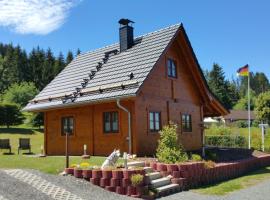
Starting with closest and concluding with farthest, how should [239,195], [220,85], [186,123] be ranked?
[239,195] < [186,123] < [220,85]

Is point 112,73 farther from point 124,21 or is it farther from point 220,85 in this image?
point 220,85

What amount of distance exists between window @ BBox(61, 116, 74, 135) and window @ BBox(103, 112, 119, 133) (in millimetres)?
2686

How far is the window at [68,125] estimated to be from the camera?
69.5 ft

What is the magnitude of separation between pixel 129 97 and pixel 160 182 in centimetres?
498

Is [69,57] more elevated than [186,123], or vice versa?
[69,57]

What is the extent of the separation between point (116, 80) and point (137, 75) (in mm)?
1356

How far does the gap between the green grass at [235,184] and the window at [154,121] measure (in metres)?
4.88

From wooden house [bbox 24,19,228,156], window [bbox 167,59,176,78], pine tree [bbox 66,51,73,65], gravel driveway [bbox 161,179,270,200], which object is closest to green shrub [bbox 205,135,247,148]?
wooden house [bbox 24,19,228,156]

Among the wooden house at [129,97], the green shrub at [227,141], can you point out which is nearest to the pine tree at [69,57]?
the green shrub at [227,141]

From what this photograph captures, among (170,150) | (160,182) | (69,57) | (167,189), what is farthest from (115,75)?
(69,57)

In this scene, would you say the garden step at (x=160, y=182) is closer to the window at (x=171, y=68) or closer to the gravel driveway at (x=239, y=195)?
the gravel driveway at (x=239, y=195)

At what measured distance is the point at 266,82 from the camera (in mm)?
148875

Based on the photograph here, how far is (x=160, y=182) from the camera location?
13023 millimetres

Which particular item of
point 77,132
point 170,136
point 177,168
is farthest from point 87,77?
point 177,168
